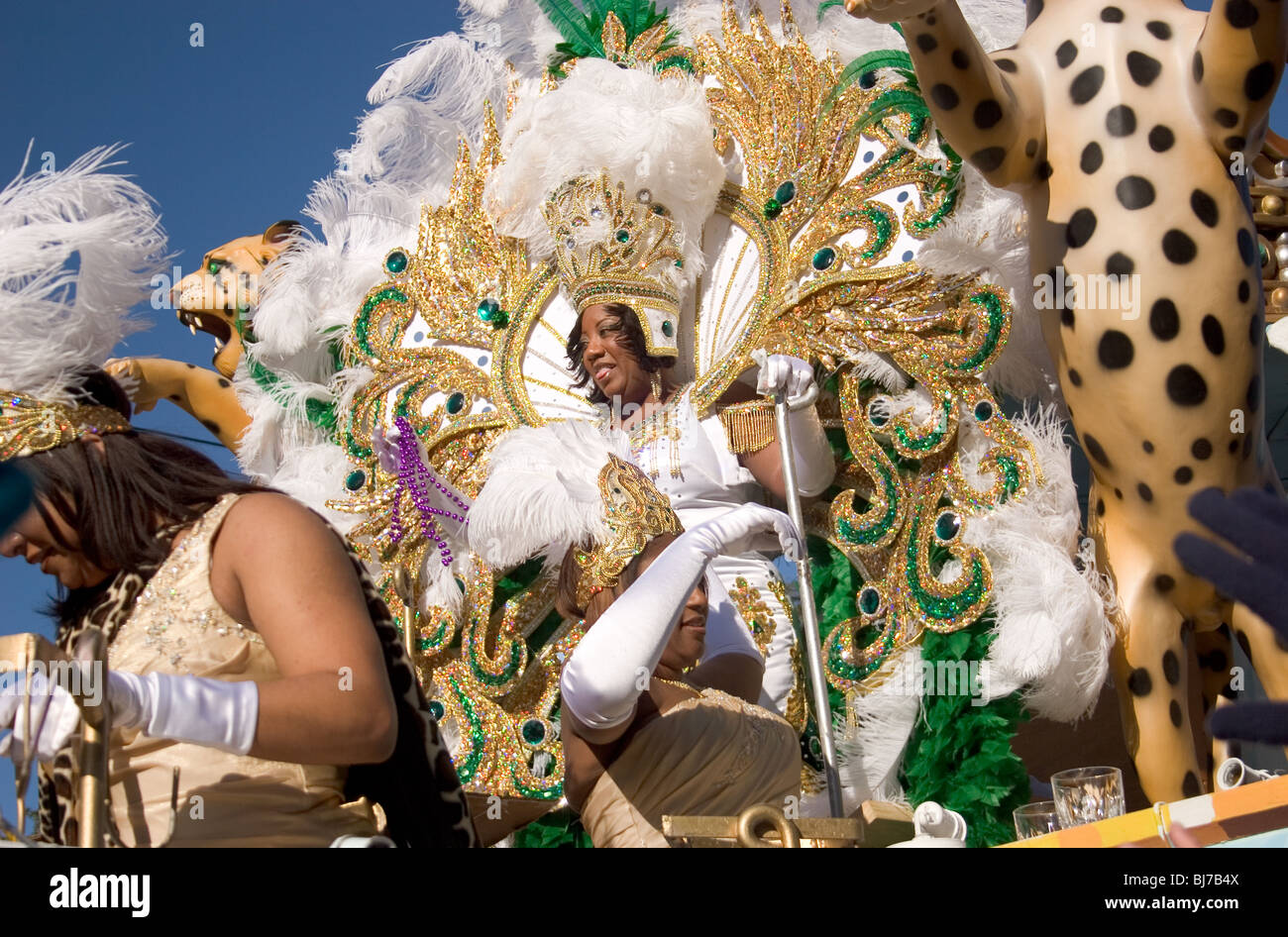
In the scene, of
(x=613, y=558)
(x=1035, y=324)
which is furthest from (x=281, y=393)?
(x=1035, y=324)

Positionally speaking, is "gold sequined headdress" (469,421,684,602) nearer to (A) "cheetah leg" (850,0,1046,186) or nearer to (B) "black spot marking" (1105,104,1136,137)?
(A) "cheetah leg" (850,0,1046,186)

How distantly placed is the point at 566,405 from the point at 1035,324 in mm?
1269

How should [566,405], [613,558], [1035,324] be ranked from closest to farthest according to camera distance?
[613,558]
[1035,324]
[566,405]

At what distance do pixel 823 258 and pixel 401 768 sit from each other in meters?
2.10

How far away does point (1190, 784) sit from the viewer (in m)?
2.60

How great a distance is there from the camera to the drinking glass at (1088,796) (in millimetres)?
2072

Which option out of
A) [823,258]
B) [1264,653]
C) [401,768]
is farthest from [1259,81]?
[401,768]

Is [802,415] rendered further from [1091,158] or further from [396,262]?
[396,262]

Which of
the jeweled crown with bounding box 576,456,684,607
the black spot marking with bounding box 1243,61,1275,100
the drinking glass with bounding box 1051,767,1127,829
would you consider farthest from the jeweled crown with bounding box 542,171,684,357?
the drinking glass with bounding box 1051,767,1127,829

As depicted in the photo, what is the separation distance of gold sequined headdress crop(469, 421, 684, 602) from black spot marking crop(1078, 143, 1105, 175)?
3.38ft

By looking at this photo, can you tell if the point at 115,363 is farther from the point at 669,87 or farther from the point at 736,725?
the point at 736,725

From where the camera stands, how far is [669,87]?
3.70 metres

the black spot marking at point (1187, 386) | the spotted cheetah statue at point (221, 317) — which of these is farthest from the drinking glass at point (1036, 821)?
the spotted cheetah statue at point (221, 317)
